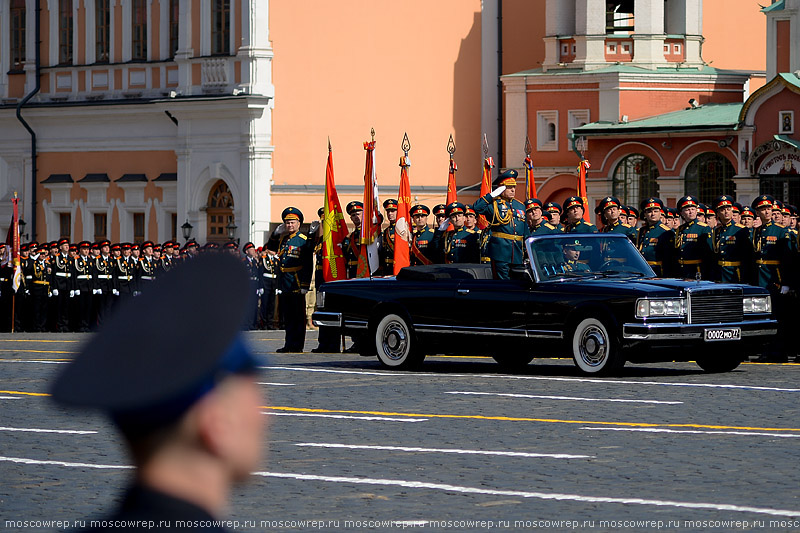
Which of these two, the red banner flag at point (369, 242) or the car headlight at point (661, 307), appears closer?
the car headlight at point (661, 307)

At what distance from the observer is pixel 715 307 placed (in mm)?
17203

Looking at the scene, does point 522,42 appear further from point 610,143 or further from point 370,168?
point 370,168

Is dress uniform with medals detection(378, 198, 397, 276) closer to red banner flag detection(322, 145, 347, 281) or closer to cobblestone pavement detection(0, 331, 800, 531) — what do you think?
red banner flag detection(322, 145, 347, 281)

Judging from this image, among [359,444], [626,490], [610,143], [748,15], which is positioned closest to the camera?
[626,490]

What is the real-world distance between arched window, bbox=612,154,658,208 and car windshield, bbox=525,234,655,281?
1085 inches

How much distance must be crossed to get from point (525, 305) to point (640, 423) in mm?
5018

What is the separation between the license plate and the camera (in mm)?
17047

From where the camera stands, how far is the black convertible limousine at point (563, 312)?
1695 cm

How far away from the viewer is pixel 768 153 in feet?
140

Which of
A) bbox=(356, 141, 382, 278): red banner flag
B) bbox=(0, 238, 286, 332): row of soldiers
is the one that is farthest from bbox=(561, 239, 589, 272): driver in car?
bbox=(0, 238, 286, 332): row of soldiers

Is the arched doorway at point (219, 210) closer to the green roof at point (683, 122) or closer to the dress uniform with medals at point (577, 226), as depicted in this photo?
the green roof at point (683, 122)

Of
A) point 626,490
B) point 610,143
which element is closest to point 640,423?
point 626,490

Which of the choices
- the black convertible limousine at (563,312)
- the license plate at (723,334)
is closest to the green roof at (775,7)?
the black convertible limousine at (563,312)

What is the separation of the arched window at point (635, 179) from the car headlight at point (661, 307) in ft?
95.4
